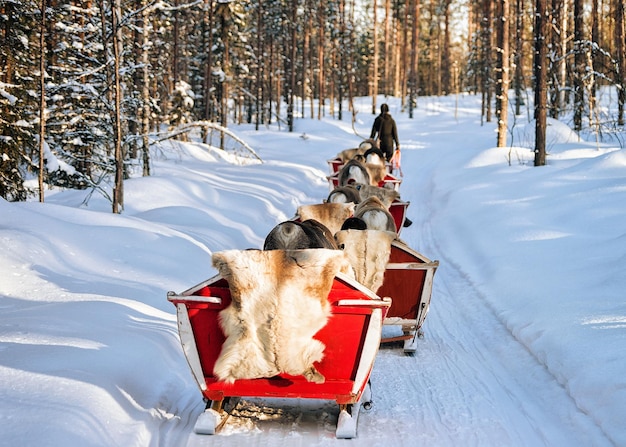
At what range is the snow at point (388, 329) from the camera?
4535mm

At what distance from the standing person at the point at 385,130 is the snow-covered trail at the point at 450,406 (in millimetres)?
10935

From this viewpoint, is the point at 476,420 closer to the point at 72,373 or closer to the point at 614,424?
the point at 614,424

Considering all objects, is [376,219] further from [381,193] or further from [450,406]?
[381,193]

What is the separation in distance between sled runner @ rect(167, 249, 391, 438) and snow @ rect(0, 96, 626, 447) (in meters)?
0.29

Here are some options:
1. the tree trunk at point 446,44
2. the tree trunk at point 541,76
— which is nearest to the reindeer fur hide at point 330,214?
the tree trunk at point 541,76

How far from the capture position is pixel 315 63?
7019cm

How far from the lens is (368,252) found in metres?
6.47

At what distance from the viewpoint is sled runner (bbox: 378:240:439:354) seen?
21.2 ft

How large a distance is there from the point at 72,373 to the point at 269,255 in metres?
1.61

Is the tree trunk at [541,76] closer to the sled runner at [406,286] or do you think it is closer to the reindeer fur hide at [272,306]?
the sled runner at [406,286]

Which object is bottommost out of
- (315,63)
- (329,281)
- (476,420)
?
(476,420)

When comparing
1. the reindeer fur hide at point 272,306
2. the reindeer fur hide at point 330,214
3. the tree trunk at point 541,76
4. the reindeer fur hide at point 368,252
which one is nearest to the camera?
the reindeer fur hide at point 272,306

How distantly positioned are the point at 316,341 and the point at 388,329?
3308 millimetres

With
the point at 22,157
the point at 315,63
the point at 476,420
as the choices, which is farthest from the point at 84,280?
the point at 315,63
